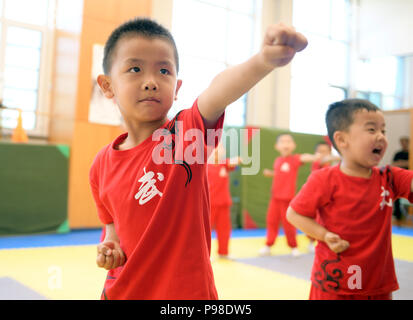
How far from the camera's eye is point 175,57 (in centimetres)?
99

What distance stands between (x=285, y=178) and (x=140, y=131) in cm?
384

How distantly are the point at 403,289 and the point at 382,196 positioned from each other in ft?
5.48

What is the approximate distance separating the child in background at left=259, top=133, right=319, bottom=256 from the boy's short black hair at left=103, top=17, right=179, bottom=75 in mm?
3491

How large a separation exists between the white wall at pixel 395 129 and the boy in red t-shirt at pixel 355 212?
24.1ft

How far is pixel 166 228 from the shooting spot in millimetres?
917

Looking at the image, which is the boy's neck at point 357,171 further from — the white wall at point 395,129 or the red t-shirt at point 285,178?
the white wall at point 395,129

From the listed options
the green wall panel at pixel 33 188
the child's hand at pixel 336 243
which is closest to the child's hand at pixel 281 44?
the child's hand at pixel 336 243

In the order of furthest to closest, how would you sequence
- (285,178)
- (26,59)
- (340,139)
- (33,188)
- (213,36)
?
(213,36)
(26,59)
(33,188)
(285,178)
(340,139)

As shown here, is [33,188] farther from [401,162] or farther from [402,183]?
[401,162]

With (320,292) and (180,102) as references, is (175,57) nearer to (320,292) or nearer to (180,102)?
(320,292)

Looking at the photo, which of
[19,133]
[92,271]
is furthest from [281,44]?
[19,133]

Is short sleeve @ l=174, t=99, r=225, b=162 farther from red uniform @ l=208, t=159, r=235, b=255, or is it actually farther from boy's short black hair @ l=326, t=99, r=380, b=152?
red uniform @ l=208, t=159, r=235, b=255

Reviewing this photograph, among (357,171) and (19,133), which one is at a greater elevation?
(19,133)
